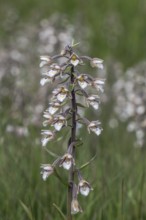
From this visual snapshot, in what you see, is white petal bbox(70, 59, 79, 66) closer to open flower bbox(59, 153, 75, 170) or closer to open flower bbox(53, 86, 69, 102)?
open flower bbox(53, 86, 69, 102)

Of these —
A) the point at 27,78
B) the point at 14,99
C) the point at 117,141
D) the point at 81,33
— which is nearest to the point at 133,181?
the point at 117,141

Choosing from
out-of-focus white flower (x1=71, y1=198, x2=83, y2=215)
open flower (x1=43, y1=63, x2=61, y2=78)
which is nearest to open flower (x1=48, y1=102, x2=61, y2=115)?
open flower (x1=43, y1=63, x2=61, y2=78)

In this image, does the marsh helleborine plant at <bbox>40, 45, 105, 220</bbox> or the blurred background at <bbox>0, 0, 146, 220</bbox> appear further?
the blurred background at <bbox>0, 0, 146, 220</bbox>

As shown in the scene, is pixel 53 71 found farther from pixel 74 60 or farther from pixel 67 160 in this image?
pixel 67 160

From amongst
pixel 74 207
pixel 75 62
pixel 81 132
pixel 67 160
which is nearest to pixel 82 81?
pixel 75 62

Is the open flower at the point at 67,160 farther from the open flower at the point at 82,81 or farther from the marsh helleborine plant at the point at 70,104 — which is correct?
the open flower at the point at 82,81

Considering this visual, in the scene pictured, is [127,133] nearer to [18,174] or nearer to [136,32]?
[18,174]

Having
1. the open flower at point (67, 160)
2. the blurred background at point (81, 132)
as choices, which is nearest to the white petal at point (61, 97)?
the open flower at point (67, 160)

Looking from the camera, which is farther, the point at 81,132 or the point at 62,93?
the point at 81,132
